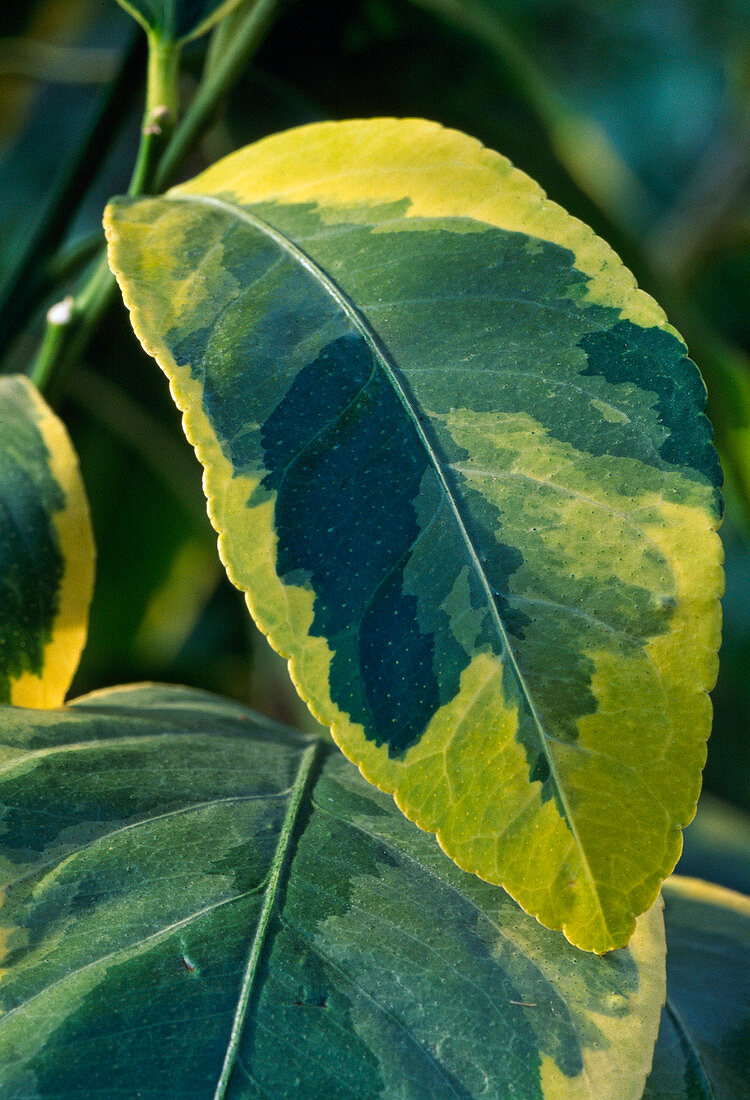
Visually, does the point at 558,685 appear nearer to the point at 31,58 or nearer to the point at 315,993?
the point at 315,993

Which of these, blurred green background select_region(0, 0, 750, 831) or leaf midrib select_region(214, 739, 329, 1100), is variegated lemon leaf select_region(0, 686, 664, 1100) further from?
blurred green background select_region(0, 0, 750, 831)

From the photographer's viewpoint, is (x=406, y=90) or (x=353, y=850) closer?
(x=353, y=850)

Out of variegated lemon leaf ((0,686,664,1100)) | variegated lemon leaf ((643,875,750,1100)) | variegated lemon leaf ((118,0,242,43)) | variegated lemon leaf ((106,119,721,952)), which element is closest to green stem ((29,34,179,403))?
variegated lemon leaf ((118,0,242,43))

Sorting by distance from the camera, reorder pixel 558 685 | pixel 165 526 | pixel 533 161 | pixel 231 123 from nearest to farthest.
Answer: pixel 558 685 < pixel 533 161 < pixel 231 123 < pixel 165 526

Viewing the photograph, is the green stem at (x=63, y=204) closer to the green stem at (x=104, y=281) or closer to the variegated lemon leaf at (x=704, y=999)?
the green stem at (x=104, y=281)

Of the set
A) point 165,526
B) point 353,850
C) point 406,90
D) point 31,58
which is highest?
point 406,90

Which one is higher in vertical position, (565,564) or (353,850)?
(565,564)

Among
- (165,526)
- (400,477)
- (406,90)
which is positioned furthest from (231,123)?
(400,477)
